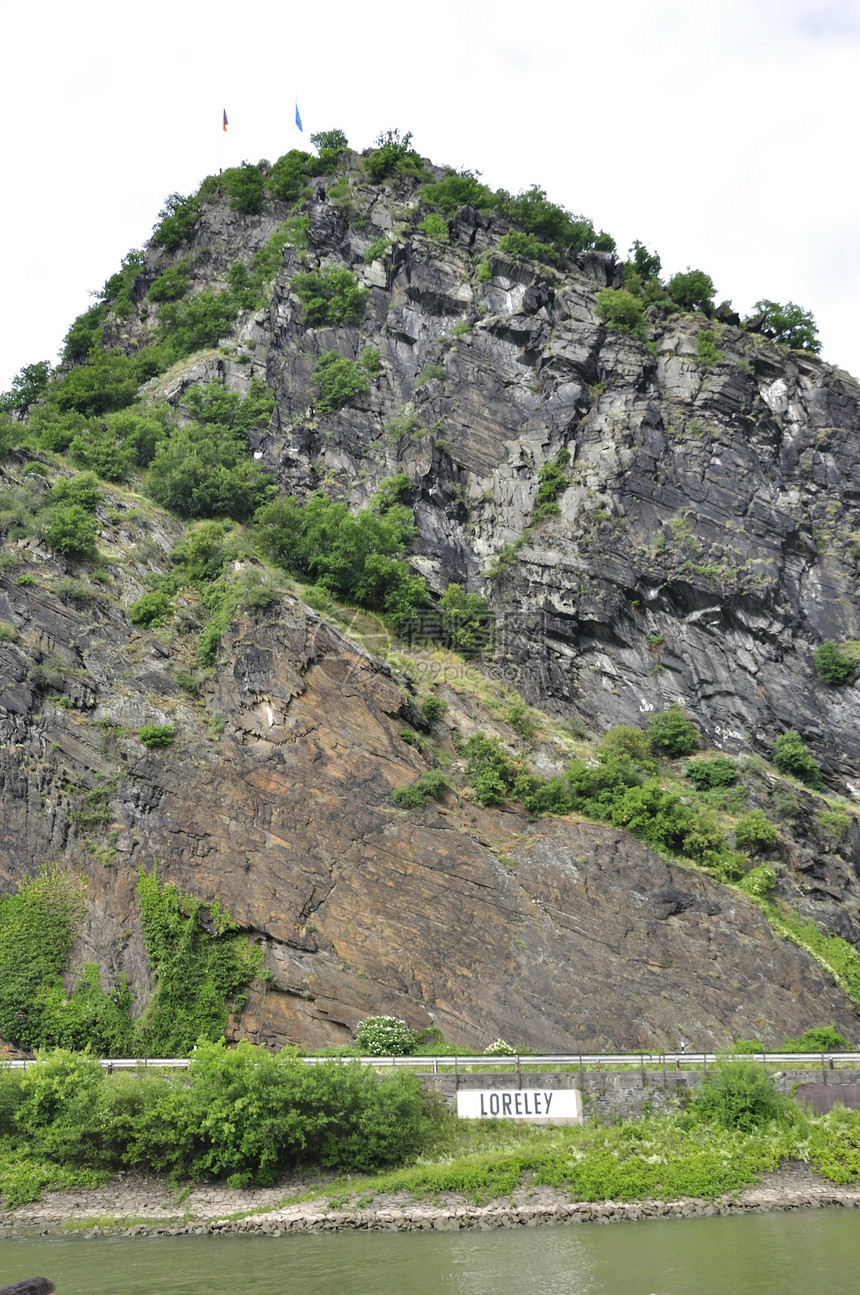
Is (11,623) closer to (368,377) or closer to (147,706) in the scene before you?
(147,706)

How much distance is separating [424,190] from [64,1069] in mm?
57073

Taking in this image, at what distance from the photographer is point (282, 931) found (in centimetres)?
2819

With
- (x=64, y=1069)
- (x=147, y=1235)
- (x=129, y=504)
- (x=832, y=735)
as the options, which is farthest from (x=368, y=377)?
(x=147, y=1235)

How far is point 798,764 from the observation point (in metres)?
39.5

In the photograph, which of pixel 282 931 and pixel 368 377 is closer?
pixel 282 931

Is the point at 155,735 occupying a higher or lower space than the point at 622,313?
lower

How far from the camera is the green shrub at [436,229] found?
57.7 meters

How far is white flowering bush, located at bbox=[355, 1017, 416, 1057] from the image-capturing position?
25.3 metres

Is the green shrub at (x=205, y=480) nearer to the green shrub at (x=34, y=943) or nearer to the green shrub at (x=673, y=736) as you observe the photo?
the green shrub at (x=34, y=943)

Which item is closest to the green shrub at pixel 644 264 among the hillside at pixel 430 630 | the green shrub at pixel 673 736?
the hillside at pixel 430 630

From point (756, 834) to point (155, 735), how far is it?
21.7m

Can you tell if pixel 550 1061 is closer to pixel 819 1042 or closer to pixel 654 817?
pixel 819 1042

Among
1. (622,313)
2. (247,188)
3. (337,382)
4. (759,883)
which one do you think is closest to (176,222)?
(247,188)

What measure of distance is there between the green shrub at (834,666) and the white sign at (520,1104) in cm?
2660
